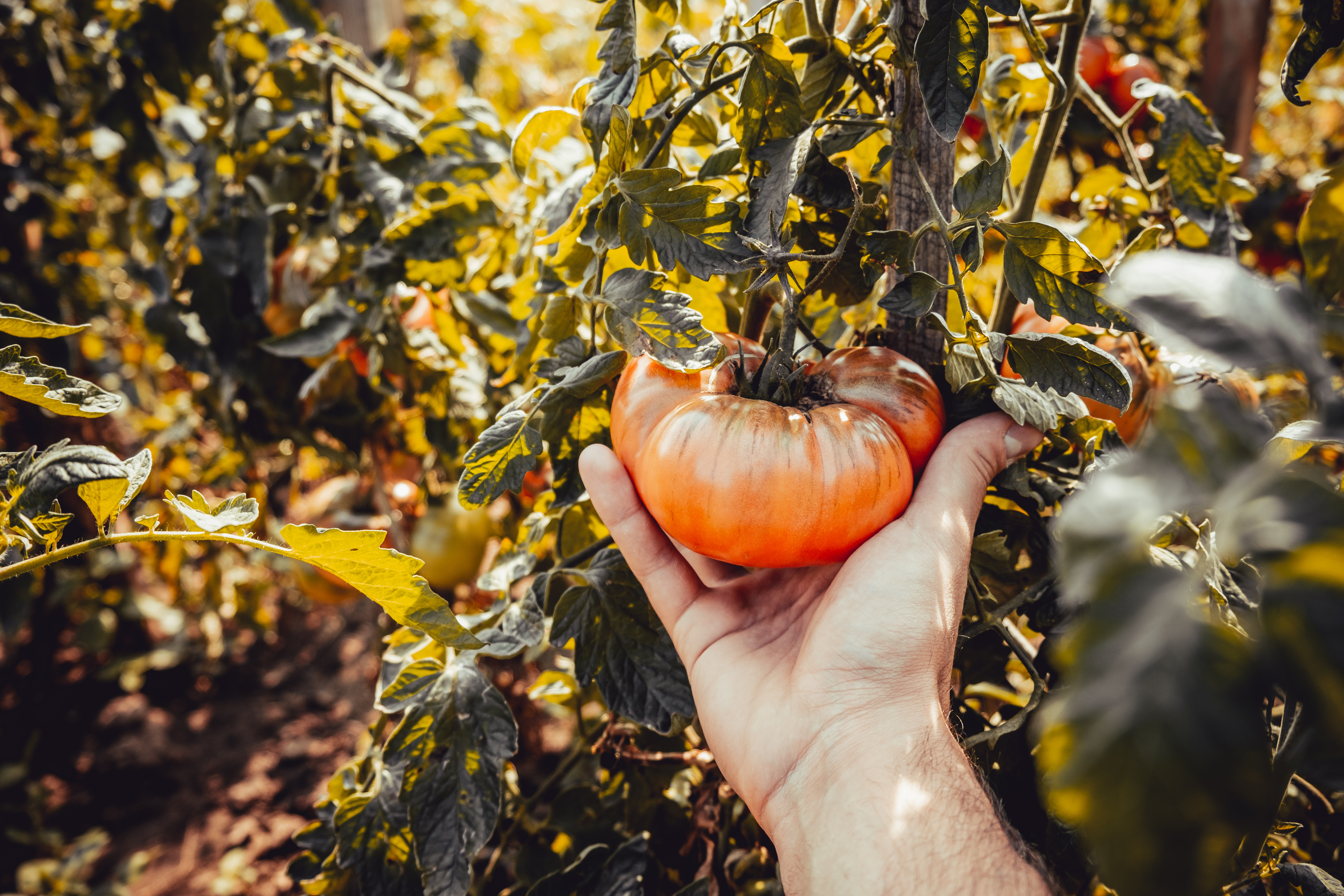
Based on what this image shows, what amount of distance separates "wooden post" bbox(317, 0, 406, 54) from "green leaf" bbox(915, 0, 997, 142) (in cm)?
164

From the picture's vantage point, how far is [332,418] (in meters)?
1.19

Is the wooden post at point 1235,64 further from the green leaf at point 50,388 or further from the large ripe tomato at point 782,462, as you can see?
the green leaf at point 50,388

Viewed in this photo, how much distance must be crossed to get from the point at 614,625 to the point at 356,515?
0.93m

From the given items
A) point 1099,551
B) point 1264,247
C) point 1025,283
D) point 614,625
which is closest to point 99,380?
point 614,625

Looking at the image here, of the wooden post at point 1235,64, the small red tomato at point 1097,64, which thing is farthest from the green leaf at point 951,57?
the wooden post at point 1235,64

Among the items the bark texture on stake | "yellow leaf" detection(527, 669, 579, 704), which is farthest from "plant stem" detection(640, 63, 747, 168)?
"yellow leaf" detection(527, 669, 579, 704)

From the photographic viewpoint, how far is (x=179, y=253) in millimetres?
1248

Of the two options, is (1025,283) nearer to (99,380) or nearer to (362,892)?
(362,892)

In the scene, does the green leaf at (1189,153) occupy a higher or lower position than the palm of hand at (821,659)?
higher

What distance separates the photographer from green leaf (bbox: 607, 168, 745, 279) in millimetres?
601

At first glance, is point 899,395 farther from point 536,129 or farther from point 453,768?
point 453,768

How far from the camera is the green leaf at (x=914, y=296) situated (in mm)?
572

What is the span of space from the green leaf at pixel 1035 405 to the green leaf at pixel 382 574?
473 millimetres

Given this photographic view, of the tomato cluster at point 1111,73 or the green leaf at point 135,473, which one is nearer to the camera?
the green leaf at point 135,473
